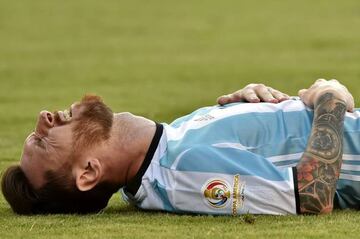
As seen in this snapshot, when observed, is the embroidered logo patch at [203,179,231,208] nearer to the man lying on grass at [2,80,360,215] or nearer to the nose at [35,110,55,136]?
the man lying on grass at [2,80,360,215]

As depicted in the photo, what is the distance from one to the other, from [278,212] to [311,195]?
8.6 inches

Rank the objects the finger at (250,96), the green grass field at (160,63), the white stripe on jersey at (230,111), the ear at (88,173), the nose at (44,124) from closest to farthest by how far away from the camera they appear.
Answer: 1. the green grass field at (160,63)
2. the ear at (88,173)
3. the nose at (44,124)
4. the white stripe on jersey at (230,111)
5. the finger at (250,96)

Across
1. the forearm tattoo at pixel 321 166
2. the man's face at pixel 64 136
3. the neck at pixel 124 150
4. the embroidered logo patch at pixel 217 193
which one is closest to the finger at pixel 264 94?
the forearm tattoo at pixel 321 166

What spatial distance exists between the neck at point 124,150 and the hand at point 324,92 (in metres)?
1.03

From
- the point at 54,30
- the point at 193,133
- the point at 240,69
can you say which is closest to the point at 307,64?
the point at 240,69

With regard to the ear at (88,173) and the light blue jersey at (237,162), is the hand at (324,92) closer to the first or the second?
the light blue jersey at (237,162)

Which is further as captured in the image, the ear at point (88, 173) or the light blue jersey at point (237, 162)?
the ear at point (88, 173)

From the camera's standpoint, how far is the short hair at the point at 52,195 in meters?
6.89

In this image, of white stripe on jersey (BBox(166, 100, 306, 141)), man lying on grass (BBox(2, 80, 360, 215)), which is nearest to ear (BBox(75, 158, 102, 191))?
man lying on grass (BBox(2, 80, 360, 215))

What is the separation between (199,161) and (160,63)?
1272 centimetres

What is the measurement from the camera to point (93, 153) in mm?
6848

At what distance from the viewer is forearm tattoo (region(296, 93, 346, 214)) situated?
6621mm

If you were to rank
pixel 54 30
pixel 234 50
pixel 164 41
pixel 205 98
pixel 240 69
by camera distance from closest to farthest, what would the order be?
pixel 205 98
pixel 240 69
pixel 234 50
pixel 164 41
pixel 54 30

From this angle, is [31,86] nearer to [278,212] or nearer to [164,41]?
[164,41]
